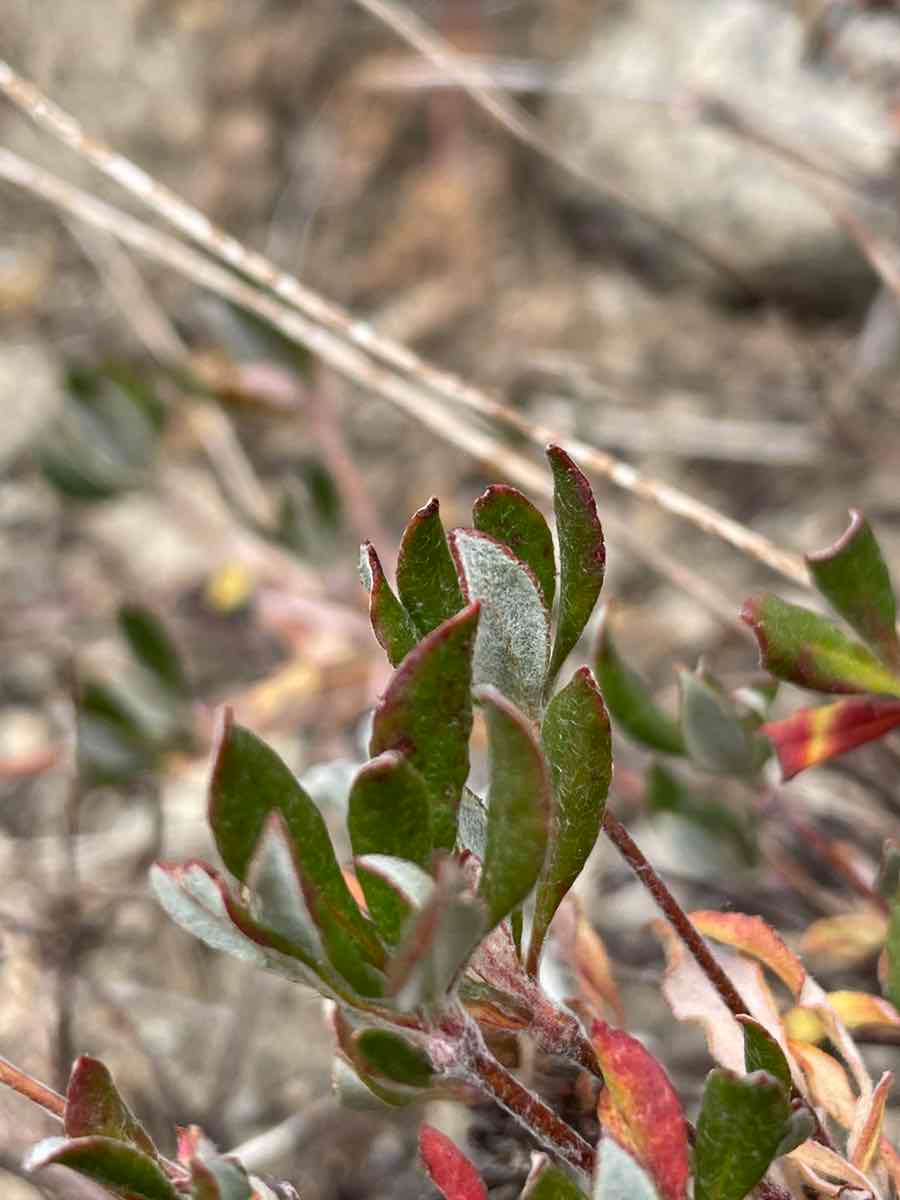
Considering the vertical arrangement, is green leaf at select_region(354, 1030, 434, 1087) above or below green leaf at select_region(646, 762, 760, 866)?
below

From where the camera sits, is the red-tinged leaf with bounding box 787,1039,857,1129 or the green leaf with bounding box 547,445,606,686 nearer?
the green leaf with bounding box 547,445,606,686

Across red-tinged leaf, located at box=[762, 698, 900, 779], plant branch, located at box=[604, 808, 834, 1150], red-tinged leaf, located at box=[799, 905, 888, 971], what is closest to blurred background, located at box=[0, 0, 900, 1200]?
red-tinged leaf, located at box=[799, 905, 888, 971]

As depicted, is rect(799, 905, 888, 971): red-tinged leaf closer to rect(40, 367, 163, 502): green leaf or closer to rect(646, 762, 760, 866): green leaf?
rect(646, 762, 760, 866): green leaf

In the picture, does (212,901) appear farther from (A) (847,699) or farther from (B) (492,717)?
(A) (847,699)

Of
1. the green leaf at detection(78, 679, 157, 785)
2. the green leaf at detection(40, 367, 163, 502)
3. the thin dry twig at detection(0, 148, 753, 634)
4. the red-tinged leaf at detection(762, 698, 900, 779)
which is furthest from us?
the green leaf at detection(40, 367, 163, 502)

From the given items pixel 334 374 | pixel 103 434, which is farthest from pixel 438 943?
pixel 334 374

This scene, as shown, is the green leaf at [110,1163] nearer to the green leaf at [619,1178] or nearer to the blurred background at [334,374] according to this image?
the green leaf at [619,1178]
